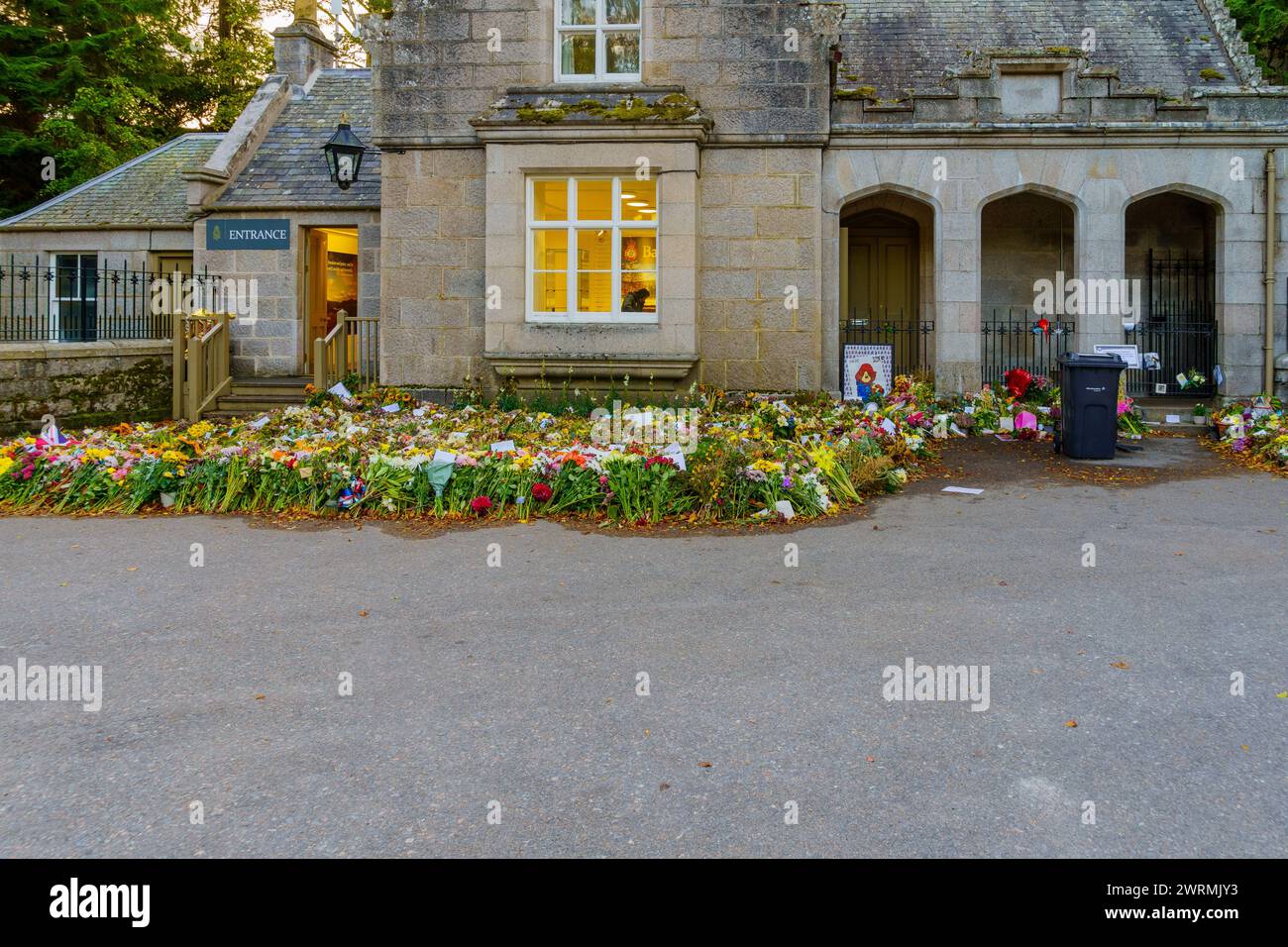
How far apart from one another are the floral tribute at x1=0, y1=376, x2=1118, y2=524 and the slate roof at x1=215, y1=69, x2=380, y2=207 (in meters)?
7.65

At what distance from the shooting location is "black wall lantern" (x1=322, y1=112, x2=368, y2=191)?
53.2ft

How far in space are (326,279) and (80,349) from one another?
660 cm

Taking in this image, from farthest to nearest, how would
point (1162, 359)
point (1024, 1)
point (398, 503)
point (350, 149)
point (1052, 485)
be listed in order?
1. point (1024, 1)
2. point (1162, 359)
3. point (350, 149)
4. point (1052, 485)
5. point (398, 503)

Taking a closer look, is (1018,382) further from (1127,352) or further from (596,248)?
(596,248)

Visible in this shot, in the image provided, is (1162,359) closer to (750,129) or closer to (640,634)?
(750,129)

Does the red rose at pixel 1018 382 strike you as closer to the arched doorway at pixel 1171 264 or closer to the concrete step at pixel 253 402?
the arched doorway at pixel 1171 264

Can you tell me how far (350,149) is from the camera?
53.7 feet

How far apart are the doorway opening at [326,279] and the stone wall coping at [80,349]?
3804 millimetres

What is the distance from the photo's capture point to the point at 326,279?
63.9ft

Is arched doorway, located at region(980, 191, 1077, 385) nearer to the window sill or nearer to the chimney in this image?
the window sill

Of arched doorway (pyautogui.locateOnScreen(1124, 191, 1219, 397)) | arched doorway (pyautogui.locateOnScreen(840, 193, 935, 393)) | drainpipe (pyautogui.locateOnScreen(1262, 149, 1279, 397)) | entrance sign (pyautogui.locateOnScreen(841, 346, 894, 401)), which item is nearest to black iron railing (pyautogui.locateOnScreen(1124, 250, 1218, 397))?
arched doorway (pyautogui.locateOnScreen(1124, 191, 1219, 397))

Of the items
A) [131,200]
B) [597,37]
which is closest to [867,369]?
[597,37]

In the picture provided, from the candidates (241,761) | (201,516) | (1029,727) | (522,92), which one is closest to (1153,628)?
(1029,727)

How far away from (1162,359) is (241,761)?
17.2 metres
